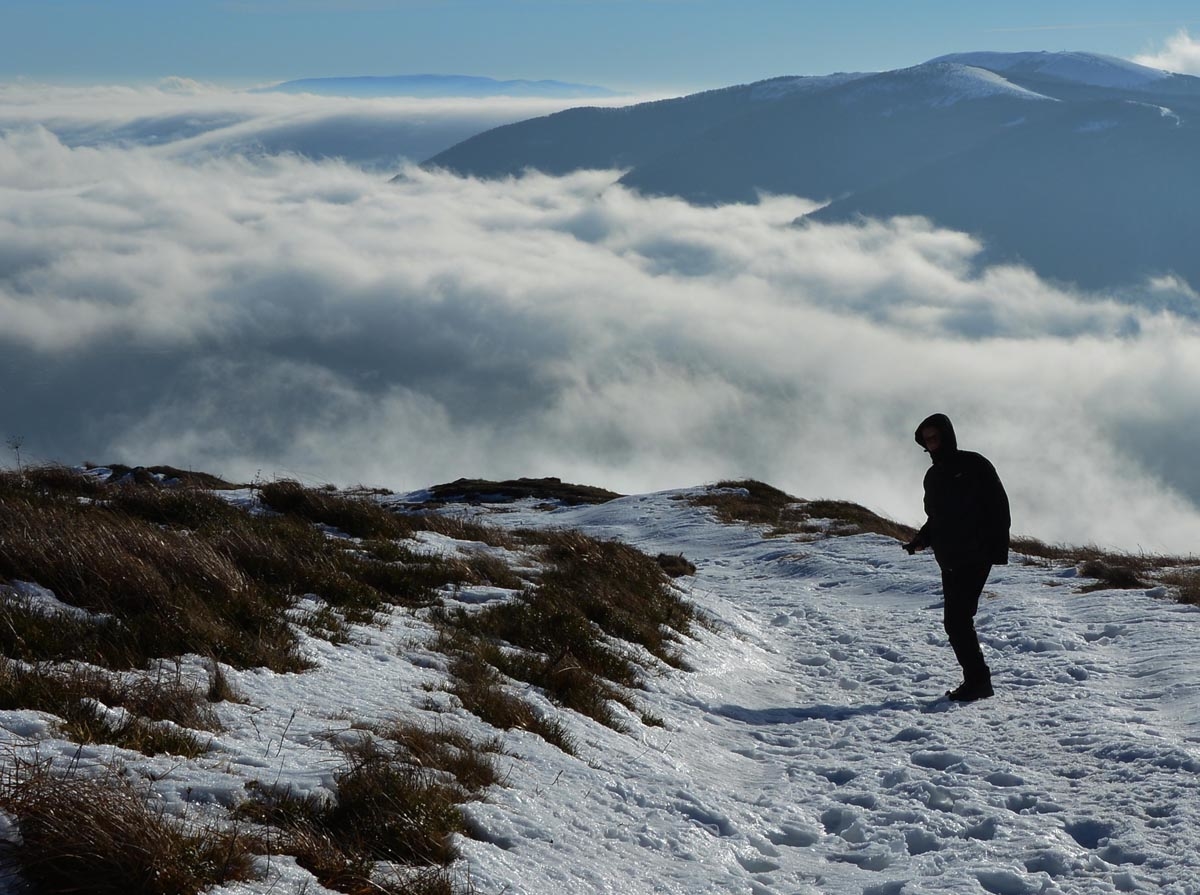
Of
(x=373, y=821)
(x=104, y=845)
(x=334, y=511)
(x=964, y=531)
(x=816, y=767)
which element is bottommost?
(x=816, y=767)

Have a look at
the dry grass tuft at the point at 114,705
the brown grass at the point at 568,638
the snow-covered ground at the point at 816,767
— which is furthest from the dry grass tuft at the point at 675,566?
the dry grass tuft at the point at 114,705

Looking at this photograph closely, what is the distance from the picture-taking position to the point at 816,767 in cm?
736

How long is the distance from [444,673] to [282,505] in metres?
8.48

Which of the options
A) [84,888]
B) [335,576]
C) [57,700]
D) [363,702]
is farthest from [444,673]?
[84,888]

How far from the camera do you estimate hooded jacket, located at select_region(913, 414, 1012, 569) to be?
9102 millimetres

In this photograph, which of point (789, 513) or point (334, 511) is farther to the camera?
point (789, 513)

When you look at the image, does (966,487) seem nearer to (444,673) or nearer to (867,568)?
(444,673)

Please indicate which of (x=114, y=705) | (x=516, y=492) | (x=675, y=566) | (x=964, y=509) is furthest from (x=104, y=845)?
(x=516, y=492)

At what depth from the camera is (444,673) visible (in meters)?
7.27

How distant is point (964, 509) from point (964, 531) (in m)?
0.22

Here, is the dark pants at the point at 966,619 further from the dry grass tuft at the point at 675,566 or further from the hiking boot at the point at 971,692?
the dry grass tuft at the point at 675,566

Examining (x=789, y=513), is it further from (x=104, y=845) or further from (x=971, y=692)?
(x=104, y=845)

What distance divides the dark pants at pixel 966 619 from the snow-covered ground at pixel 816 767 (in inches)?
13.0

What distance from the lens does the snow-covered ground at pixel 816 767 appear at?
4805 mm
